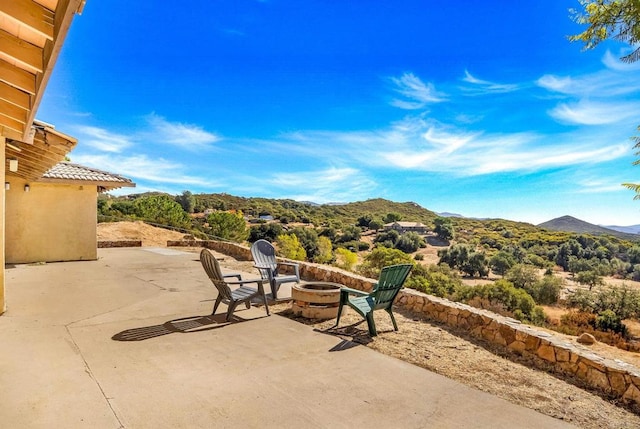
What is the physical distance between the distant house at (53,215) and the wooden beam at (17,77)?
7.87 metres

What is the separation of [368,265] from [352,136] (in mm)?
15589

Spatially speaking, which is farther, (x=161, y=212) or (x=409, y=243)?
(x=409, y=243)

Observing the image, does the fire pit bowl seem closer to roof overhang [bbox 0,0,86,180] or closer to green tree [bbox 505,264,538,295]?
roof overhang [bbox 0,0,86,180]

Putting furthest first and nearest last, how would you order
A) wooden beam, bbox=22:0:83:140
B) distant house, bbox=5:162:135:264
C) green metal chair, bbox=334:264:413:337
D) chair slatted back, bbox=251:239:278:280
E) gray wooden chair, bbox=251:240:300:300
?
1. distant house, bbox=5:162:135:264
2. chair slatted back, bbox=251:239:278:280
3. gray wooden chair, bbox=251:240:300:300
4. green metal chair, bbox=334:264:413:337
5. wooden beam, bbox=22:0:83:140

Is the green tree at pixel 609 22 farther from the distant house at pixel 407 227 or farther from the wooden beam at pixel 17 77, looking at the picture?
the distant house at pixel 407 227

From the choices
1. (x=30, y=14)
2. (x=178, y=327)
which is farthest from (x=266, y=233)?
(x=30, y=14)

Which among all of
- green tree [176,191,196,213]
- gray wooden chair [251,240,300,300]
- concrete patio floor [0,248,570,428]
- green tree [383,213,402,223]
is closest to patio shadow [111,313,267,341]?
concrete patio floor [0,248,570,428]

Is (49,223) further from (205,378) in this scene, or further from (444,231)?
(444,231)

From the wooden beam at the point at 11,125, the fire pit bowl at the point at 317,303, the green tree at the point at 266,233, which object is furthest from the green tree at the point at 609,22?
the green tree at the point at 266,233

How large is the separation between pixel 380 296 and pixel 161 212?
24582 mm

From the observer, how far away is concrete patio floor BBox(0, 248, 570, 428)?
2.65 m

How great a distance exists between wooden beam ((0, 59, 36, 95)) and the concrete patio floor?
2639 mm

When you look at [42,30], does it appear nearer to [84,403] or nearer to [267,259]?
[84,403]

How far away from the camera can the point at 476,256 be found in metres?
30.5
